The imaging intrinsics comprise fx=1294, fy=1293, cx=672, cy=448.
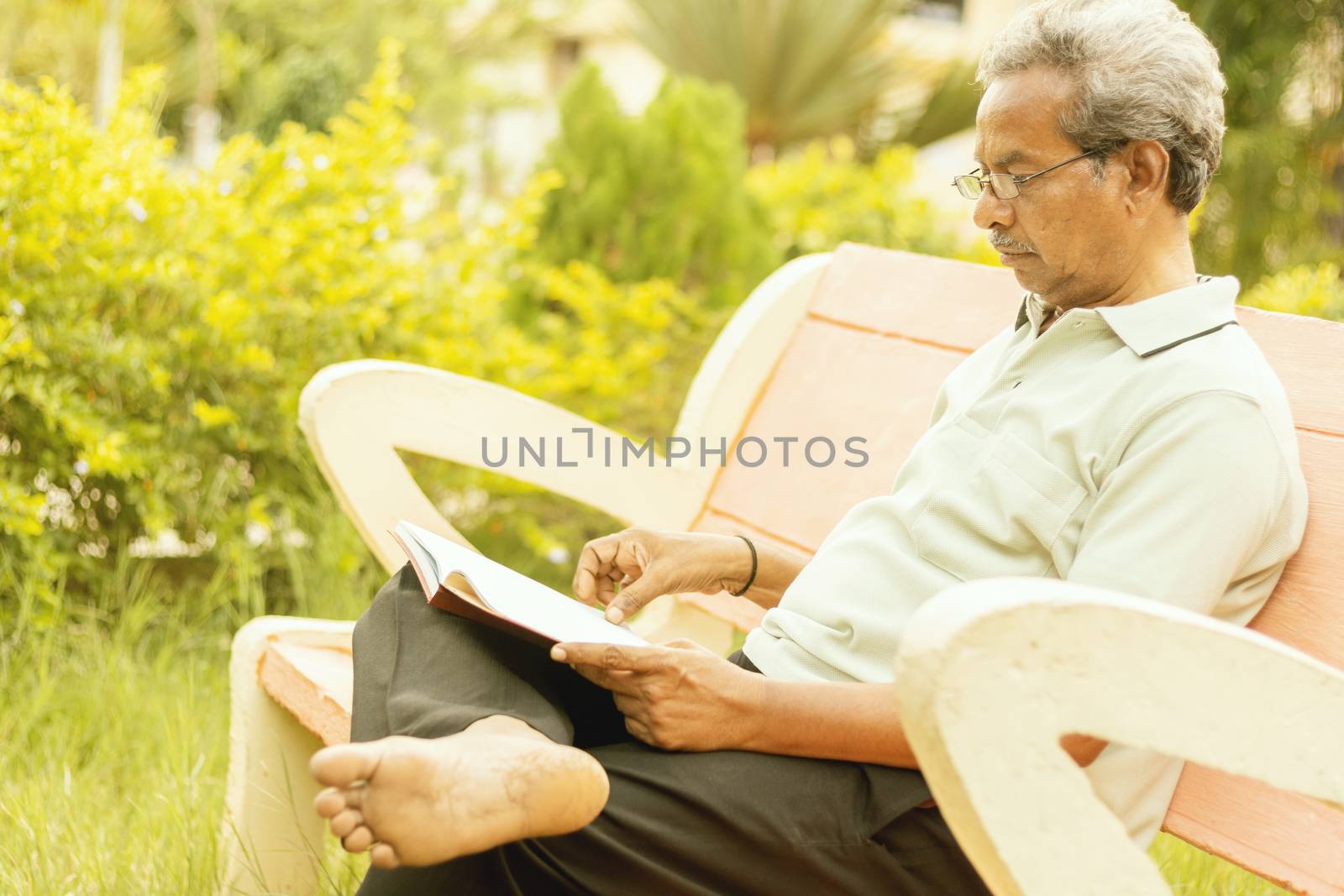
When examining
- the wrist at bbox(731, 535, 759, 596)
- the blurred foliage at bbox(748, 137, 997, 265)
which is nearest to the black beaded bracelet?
the wrist at bbox(731, 535, 759, 596)

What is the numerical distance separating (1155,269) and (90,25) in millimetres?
12502

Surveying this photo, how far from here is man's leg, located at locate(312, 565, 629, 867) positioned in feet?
3.34

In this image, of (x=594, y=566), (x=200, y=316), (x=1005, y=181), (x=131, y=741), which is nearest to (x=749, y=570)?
(x=594, y=566)

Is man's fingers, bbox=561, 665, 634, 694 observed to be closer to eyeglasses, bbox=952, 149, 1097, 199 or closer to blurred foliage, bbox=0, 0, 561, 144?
eyeglasses, bbox=952, 149, 1097, 199

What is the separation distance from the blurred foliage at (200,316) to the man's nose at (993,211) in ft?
5.97

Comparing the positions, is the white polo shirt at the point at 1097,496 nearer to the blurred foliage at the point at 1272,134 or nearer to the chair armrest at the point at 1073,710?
the chair armrest at the point at 1073,710

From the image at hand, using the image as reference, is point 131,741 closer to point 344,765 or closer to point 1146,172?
point 344,765

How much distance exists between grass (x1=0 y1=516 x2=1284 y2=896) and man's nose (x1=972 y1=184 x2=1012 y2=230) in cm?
113

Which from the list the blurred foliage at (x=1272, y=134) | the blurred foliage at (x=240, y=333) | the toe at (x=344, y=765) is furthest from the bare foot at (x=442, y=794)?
the blurred foliage at (x=1272, y=134)

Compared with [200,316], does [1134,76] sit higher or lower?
higher

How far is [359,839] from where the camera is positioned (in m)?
1.01

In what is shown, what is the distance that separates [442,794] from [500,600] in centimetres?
31

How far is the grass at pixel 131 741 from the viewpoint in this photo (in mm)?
1866

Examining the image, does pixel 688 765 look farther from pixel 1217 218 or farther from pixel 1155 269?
pixel 1217 218
